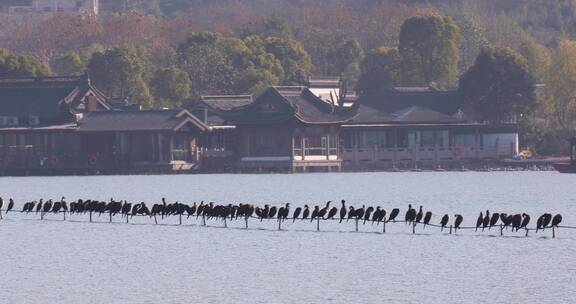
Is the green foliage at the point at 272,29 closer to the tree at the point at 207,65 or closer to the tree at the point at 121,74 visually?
the tree at the point at 207,65

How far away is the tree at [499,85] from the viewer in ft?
397

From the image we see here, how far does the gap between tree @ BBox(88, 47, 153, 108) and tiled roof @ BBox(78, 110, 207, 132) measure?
7.58 meters

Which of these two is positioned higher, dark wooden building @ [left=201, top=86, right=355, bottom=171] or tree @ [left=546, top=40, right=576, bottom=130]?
tree @ [left=546, top=40, right=576, bottom=130]

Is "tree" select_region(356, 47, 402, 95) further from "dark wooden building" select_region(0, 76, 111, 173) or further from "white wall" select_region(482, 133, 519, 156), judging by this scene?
"dark wooden building" select_region(0, 76, 111, 173)

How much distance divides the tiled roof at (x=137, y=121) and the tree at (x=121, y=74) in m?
7.58

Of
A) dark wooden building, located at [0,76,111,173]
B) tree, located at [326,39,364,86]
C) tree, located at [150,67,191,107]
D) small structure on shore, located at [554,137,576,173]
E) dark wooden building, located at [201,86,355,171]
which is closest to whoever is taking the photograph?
small structure on shore, located at [554,137,576,173]

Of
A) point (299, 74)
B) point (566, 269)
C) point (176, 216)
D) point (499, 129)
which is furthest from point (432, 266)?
point (299, 74)

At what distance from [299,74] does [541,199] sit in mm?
44669

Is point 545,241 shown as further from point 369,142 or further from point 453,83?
point 453,83

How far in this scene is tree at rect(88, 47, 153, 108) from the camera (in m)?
129

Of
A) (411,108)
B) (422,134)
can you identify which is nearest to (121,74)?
(411,108)

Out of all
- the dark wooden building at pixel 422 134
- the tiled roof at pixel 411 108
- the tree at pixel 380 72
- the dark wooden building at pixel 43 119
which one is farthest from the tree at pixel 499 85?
the dark wooden building at pixel 43 119

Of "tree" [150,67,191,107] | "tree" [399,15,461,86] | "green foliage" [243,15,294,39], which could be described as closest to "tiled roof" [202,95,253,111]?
"tree" [150,67,191,107]

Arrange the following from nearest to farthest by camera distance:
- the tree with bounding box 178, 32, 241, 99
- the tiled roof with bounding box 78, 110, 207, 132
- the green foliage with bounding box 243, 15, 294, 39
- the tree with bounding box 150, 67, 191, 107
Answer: the tiled roof with bounding box 78, 110, 207, 132
the tree with bounding box 150, 67, 191, 107
the tree with bounding box 178, 32, 241, 99
the green foliage with bounding box 243, 15, 294, 39
